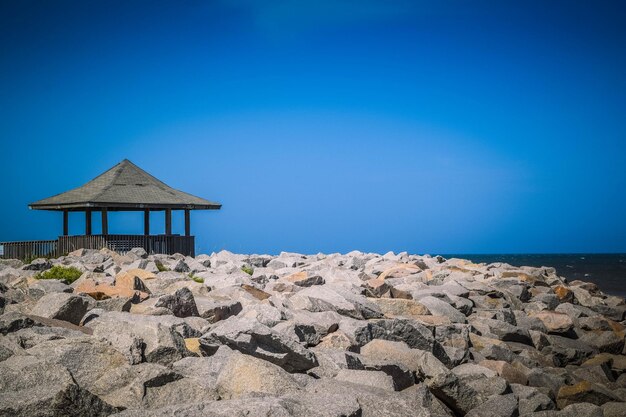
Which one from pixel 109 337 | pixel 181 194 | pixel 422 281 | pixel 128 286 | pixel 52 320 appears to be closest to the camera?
pixel 109 337

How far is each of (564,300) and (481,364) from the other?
755 centimetres

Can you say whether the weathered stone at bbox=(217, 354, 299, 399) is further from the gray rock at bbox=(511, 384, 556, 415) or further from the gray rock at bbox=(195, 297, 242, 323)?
the gray rock at bbox=(195, 297, 242, 323)

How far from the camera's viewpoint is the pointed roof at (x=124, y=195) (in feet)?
68.3

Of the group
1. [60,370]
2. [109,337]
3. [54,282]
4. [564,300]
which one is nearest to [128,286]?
[54,282]

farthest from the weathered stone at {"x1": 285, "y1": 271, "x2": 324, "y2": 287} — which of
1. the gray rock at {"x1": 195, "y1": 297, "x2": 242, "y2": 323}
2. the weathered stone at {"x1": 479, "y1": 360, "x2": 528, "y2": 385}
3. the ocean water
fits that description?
the ocean water

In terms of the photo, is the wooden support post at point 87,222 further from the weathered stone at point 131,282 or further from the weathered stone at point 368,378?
the weathered stone at point 368,378

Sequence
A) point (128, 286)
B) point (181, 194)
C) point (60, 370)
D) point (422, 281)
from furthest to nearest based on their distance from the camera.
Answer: point (181, 194) → point (422, 281) → point (128, 286) → point (60, 370)

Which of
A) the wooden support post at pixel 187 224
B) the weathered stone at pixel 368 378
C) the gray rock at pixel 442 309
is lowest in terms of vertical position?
the gray rock at pixel 442 309

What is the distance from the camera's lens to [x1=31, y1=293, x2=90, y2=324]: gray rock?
5539 mm

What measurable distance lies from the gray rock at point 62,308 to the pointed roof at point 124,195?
49.7 ft

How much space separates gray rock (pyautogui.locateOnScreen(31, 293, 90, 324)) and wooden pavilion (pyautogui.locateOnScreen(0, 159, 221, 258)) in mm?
14964

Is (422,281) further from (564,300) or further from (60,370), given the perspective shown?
(60,370)

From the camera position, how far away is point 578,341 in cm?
863

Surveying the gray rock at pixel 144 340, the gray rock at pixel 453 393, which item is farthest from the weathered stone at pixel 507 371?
the gray rock at pixel 144 340
